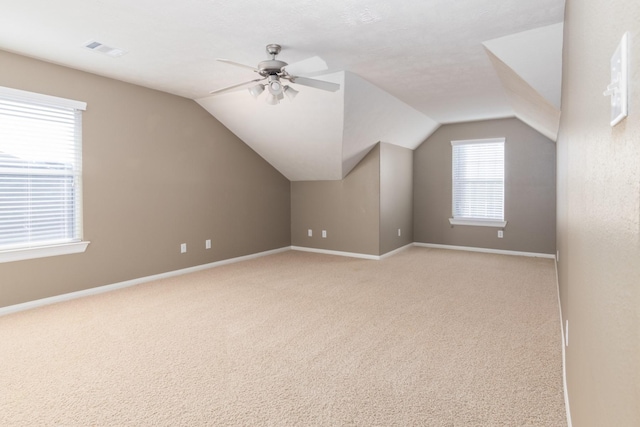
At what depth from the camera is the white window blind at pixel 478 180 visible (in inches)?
255

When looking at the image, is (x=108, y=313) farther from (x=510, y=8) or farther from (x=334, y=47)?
(x=510, y=8)

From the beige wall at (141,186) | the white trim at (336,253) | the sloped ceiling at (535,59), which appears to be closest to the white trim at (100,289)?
the beige wall at (141,186)

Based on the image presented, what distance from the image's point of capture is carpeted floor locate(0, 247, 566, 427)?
6.47 ft

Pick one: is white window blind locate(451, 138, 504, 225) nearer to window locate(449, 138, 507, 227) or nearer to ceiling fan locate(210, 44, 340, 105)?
window locate(449, 138, 507, 227)

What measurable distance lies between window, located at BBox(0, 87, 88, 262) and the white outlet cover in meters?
4.49

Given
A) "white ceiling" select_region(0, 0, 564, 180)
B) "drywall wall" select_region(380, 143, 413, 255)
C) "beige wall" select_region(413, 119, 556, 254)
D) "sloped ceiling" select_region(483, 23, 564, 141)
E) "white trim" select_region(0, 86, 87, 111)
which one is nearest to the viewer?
"white ceiling" select_region(0, 0, 564, 180)

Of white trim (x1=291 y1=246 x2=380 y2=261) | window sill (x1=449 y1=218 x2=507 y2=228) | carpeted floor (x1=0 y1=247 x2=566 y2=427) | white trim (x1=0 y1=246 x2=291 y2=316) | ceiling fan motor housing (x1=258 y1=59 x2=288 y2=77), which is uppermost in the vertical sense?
ceiling fan motor housing (x1=258 y1=59 x2=288 y2=77)

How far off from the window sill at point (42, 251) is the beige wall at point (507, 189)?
18.5ft

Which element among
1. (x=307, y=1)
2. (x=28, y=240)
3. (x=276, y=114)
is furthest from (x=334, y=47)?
(x=28, y=240)

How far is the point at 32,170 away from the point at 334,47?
319cm

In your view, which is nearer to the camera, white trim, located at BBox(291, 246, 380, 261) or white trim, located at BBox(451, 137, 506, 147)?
white trim, located at BBox(291, 246, 380, 261)

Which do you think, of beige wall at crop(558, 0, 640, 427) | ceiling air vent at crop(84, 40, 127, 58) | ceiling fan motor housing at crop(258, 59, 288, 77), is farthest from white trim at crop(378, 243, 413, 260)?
beige wall at crop(558, 0, 640, 427)

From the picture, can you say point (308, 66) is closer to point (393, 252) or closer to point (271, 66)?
point (271, 66)

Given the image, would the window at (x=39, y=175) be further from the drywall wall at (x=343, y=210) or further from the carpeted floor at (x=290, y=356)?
the drywall wall at (x=343, y=210)
